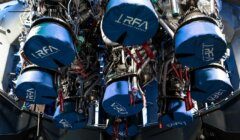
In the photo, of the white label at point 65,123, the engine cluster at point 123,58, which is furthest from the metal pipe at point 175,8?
the white label at point 65,123

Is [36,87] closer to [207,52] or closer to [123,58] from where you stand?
[123,58]

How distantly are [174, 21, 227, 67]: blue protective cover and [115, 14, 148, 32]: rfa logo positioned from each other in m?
0.28

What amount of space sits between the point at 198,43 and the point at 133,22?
47 cm

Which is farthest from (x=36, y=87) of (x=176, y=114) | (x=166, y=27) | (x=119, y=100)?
(x=176, y=114)

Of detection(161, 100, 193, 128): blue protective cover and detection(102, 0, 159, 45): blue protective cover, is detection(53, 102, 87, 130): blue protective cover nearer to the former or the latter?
detection(161, 100, 193, 128): blue protective cover

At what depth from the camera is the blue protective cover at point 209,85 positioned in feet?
8.99

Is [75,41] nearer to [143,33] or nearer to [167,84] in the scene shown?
[143,33]

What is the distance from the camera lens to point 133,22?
88.4 inches

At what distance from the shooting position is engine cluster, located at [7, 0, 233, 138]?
2344 mm

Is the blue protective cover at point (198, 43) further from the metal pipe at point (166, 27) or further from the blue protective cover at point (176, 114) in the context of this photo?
the blue protective cover at point (176, 114)

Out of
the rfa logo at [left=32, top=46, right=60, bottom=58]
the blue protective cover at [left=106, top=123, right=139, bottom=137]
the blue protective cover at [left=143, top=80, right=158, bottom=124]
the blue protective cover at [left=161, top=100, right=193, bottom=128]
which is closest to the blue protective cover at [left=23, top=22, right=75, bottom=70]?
the rfa logo at [left=32, top=46, right=60, bottom=58]

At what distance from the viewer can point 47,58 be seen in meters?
2.49

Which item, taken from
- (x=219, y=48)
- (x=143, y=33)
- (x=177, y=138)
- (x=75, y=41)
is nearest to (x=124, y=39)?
(x=143, y=33)

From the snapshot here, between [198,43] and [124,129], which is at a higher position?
[198,43]
